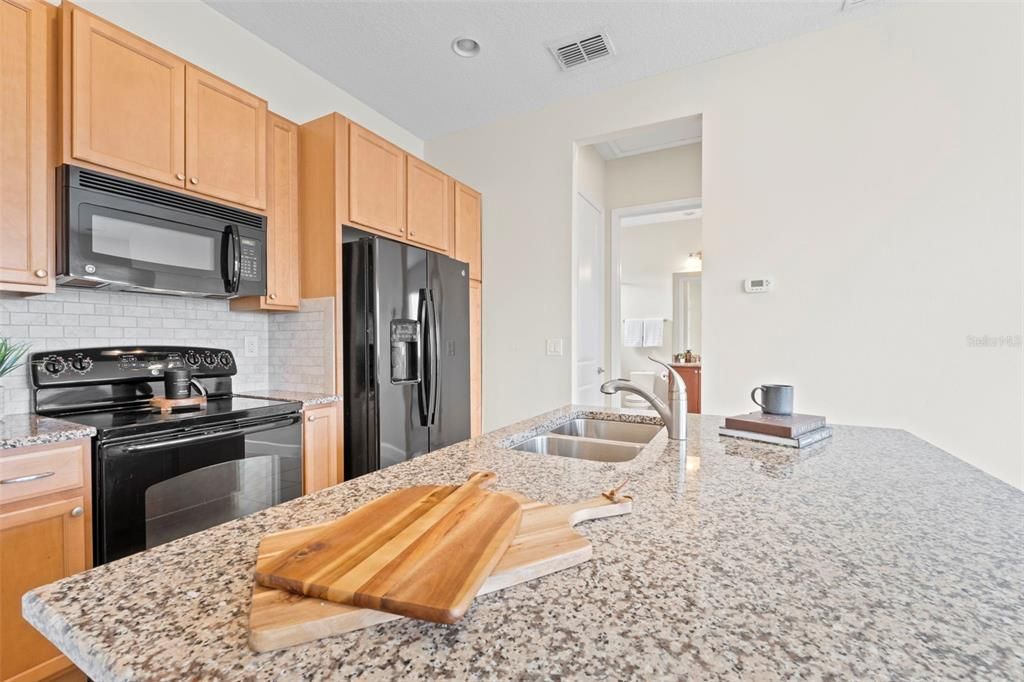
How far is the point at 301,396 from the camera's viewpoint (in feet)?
7.27

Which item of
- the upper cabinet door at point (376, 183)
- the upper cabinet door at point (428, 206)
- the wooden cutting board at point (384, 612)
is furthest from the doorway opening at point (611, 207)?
the wooden cutting board at point (384, 612)

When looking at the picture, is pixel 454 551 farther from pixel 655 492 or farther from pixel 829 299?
pixel 829 299

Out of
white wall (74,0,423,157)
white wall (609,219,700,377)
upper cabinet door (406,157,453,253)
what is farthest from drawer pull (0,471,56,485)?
white wall (609,219,700,377)

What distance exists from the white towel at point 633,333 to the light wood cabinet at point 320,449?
5096mm

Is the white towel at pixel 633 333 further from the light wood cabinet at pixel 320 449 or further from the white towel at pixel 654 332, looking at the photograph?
the light wood cabinet at pixel 320 449

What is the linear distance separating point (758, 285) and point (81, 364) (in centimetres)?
326

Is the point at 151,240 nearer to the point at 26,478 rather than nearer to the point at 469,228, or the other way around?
the point at 26,478

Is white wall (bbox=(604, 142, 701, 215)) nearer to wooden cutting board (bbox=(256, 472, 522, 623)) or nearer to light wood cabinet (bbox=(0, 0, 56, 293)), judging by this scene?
light wood cabinet (bbox=(0, 0, 56, 293))

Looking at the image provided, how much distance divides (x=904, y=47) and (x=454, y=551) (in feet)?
10.7

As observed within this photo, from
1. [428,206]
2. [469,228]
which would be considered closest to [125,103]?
[428,206]

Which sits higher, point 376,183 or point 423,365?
point 376,183

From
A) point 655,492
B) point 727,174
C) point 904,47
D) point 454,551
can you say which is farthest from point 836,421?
point 454,551

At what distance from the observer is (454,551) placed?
20.7 inches

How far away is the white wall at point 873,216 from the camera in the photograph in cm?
215
